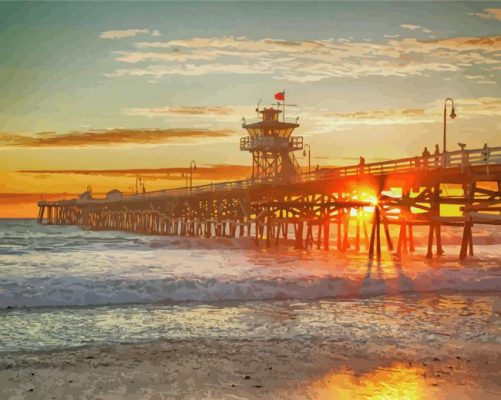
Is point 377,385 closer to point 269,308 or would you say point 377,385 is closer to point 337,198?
point 269,308

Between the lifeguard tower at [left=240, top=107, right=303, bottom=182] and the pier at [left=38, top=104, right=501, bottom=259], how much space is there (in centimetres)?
10

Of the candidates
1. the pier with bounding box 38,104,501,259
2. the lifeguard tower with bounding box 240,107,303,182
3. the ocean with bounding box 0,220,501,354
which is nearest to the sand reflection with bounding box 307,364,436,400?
the ocean with bounding box 0,220,501,354

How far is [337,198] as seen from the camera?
39.8 metres

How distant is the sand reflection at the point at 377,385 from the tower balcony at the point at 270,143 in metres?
56.5

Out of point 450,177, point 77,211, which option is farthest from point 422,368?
point 77,211

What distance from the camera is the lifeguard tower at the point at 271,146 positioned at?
65000 millimetres

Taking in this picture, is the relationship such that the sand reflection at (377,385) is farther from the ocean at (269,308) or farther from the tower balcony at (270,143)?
the tower balcony at (270,143)

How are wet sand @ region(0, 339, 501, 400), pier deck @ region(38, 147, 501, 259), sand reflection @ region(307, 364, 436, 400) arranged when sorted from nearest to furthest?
sand reflection @ region(307, 364, 436, 400) < wet sand @ region(0, 339, 501, 400) < pier deck @ region(38, 147, 501, 259)

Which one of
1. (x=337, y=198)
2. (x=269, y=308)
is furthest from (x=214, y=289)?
(x=337, y=198)

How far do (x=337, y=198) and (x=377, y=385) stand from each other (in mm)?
31926

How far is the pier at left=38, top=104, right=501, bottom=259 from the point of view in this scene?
86.5 feet

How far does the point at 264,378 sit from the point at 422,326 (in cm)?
509

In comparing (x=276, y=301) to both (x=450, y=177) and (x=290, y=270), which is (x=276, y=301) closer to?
(x=290, y=270)

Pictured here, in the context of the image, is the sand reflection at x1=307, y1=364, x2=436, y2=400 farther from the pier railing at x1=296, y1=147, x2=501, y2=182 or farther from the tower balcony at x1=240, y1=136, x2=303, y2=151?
the tower balcony at x1=240, y1=136, x2=303, y2=151
